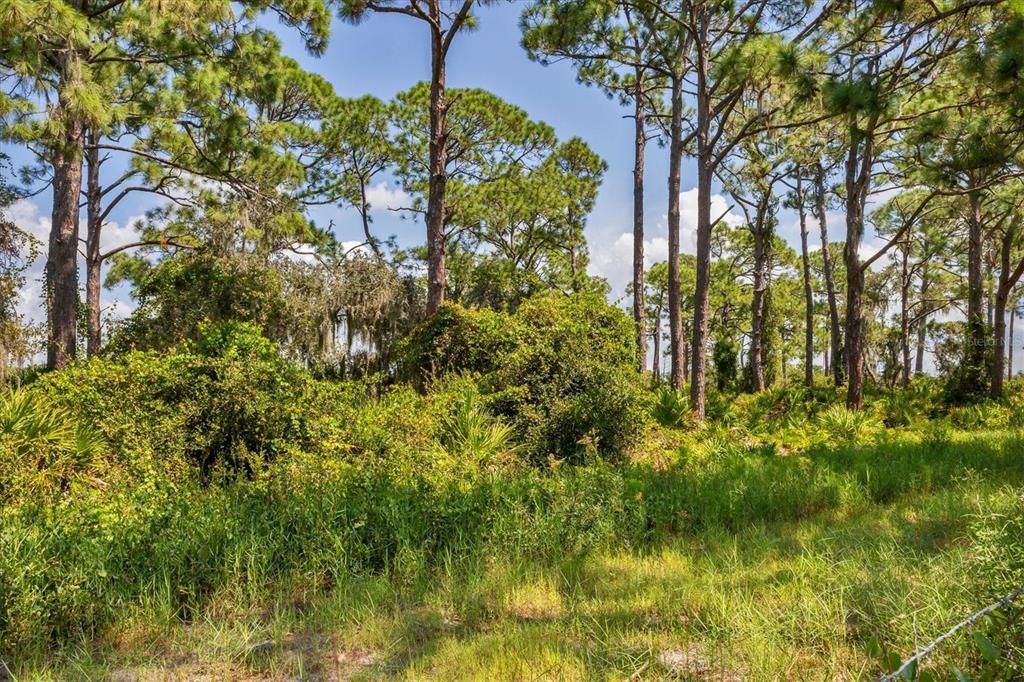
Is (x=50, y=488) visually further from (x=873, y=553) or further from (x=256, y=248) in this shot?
(x=256, y=248)

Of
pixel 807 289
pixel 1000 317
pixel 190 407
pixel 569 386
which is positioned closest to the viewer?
pixel 190 407

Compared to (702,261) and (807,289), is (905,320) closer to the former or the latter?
(807,289)

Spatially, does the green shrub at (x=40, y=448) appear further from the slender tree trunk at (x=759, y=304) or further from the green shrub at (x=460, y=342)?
the slender tree trunk at (x=759, y=304)

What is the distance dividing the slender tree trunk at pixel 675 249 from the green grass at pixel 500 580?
29.1 feet

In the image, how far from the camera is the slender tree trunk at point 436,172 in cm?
1229

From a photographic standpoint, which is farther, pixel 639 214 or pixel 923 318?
pixel 923 318

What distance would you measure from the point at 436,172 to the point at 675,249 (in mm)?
6947

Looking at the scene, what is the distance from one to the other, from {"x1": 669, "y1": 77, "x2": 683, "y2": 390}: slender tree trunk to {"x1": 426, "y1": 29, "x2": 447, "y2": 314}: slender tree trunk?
19.5 feet

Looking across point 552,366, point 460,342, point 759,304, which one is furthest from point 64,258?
point 759,304

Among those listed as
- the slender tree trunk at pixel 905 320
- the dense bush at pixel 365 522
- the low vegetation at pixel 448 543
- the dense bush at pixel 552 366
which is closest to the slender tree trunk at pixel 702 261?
the dense bush at pixel 552 366

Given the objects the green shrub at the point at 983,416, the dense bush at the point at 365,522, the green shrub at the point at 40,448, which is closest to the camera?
the dense bush at the point at 365,522

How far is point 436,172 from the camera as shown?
40.8 feet

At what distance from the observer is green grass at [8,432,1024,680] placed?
2.75 metres

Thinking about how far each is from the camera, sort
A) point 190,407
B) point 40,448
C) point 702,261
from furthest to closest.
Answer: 1. point 702,261
2. point 190,407
3. point 40,448
